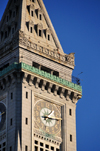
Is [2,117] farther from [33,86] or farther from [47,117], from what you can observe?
[47,117]

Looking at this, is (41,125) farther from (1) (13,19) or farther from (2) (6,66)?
(1) (13,19)

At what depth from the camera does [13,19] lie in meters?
101

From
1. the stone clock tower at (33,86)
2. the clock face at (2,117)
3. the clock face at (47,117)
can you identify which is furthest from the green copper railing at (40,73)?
the clock face at (2,117)

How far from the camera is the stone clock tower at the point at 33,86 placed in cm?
9219

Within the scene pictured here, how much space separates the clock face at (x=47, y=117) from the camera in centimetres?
9400

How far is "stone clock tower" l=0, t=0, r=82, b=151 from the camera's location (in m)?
92.2

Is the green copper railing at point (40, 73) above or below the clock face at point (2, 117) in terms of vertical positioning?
above

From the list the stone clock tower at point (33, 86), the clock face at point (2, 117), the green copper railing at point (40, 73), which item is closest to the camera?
the stone clock tower at point (33, 86)

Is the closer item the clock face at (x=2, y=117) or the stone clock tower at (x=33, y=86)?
the stone clock tower at (x=33, y=86)

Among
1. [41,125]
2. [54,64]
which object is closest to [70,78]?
[54,64]

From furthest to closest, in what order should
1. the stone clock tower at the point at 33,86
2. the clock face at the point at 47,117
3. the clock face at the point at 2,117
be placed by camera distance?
the clock face at the point at 47,117
the clock face at the point at 2,117
the stone clock tower at the point at 33,86

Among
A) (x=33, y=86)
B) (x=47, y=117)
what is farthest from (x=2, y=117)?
(x=47, y=117)

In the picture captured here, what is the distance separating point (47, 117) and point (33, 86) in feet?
14.0

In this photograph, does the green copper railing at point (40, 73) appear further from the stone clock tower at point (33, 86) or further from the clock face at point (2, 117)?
the clock face at point (2, 117)
